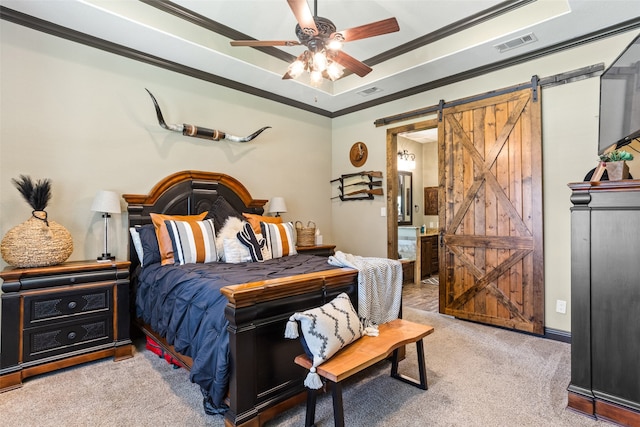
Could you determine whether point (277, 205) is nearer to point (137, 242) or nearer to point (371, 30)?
point (137, 242)

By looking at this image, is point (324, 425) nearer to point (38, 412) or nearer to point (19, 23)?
point (38, 412)

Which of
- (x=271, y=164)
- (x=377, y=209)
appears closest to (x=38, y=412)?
(x=271, y=164)

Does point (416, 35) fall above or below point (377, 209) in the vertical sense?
above

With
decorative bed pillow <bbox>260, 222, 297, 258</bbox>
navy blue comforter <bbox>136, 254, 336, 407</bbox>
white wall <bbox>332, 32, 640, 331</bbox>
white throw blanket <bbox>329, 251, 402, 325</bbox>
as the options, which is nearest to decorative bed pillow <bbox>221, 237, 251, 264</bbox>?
navy blue comforter <bbox>136, 254, 336, 407</bbox>

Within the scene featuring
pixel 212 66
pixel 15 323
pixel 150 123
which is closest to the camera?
pixel 15 323

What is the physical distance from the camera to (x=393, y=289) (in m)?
2.62

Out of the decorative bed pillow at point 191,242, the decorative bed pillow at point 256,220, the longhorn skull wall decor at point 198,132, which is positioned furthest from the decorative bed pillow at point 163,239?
the longhorn skull wall decor at point 198,132

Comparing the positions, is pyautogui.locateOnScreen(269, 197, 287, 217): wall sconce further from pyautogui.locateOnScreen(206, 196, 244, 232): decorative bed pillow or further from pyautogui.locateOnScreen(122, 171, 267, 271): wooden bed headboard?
pyautogui.locateOnScreen(206, 196, 244, 232): decorative bed pillow

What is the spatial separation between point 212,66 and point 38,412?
3441 mm

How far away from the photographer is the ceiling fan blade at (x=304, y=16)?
6.86 feet

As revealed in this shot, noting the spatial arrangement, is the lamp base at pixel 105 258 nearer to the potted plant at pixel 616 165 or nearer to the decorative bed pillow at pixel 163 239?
the decorative bed pillow at pixel 163 239

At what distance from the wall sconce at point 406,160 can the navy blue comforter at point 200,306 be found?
4293mm

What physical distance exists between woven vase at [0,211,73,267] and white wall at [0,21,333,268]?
1.15 feet

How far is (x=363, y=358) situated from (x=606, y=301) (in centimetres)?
149
